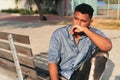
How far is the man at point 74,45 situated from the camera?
3424mm

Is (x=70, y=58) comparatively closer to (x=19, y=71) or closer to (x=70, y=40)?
(x=70, y=40)

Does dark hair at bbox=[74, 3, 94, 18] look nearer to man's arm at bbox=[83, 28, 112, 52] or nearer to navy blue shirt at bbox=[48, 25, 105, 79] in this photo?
man's arm at bbox=[83, 28, 112, 52]

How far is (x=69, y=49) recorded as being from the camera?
360 cm

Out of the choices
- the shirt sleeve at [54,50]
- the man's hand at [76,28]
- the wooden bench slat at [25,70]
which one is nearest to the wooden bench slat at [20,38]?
the wooden bench slat at [25,70]

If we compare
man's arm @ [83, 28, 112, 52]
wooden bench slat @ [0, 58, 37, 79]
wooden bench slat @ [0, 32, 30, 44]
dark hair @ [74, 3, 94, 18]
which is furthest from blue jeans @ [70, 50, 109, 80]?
wooden bench slat @ [0, 58, 37, 79]

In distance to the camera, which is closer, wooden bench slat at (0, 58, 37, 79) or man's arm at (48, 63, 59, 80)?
man's arm at (48, 63, 59, 80)

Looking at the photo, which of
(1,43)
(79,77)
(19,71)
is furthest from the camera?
(1,43)

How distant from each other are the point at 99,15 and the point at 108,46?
23.4 metres

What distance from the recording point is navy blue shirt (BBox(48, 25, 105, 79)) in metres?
3.57

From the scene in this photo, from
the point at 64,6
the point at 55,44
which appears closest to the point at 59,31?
the point at 55,44

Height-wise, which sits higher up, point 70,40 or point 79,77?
point 70,40

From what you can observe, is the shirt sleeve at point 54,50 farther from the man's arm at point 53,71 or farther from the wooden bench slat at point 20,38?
the wooden bench slat at point 20,38

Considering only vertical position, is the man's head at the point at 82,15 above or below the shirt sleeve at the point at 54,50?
above

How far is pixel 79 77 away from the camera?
317 cm
